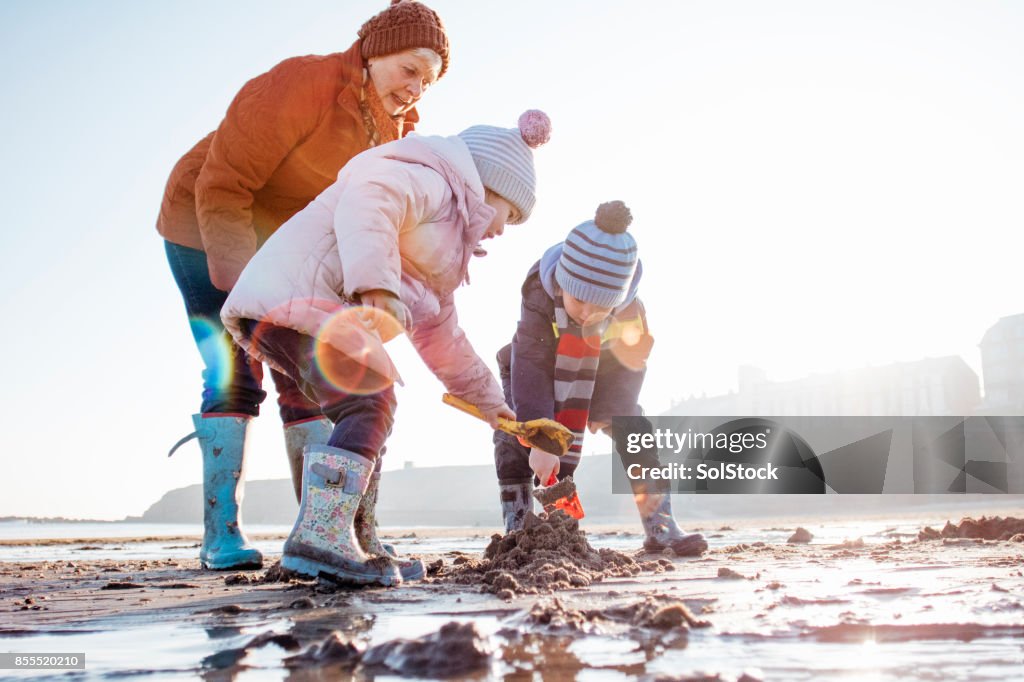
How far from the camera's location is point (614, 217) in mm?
4031

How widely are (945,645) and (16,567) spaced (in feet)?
14.7

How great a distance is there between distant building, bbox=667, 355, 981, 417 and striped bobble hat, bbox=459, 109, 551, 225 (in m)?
41.4

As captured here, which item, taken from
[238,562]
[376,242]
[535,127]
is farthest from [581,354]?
[376,242]

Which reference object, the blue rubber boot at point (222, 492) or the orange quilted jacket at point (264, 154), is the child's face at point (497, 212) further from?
the blue rubber boot at point (222, 492)

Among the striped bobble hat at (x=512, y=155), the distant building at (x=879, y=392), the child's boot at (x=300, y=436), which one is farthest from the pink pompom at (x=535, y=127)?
the distant building at (x=879, y=392)

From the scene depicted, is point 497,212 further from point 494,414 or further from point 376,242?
point 494,414

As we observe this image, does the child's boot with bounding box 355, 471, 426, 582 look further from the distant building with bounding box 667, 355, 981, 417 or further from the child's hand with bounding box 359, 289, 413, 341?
the distant building with bounding box 667, 355, 981, 417

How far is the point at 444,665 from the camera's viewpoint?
1.25 m

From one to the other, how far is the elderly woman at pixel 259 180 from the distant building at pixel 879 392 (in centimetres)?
4130

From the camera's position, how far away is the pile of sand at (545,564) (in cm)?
241

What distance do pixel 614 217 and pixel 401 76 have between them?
1291 mm

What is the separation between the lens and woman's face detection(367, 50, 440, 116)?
3.18m

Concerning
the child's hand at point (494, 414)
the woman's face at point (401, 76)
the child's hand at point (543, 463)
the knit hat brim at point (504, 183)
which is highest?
the woman's face at point (401, 76)

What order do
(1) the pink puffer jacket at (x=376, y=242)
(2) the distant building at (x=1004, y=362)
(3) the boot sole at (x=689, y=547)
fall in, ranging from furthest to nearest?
(2) the distant building at (x=1004, y=362) < (3) the boot sole at (x=689, y=547) < (1) the pink puffer jacket at (x=376, y=242)
